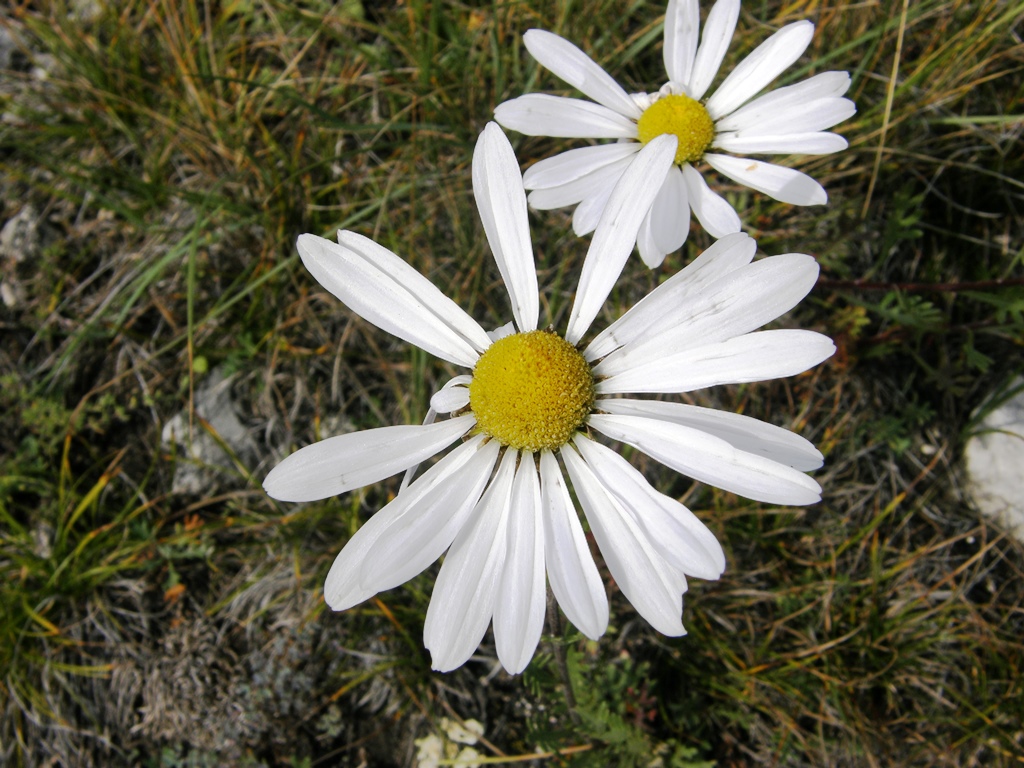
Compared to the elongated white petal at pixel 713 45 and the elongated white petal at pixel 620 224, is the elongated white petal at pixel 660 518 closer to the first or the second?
the elongated white petal at pixel 620 224

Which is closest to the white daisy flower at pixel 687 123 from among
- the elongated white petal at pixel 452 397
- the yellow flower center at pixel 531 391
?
the yellow flower center at pixel 531 391

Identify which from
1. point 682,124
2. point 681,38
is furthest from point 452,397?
point 681,38

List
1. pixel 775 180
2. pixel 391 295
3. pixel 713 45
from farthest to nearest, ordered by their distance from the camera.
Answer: pixel 713 45
pixel 775 180
pixel 391 295

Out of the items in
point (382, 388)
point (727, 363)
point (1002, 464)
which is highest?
point (727, 363)

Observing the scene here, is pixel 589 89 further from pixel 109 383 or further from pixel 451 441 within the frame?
pixel 109 383

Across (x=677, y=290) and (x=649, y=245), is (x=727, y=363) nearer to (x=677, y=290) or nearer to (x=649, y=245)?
(x=677, y=290)

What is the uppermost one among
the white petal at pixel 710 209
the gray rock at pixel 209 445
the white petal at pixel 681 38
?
the white petal at pixel 681 38

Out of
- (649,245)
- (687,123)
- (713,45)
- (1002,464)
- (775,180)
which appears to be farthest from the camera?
(1002,464)
